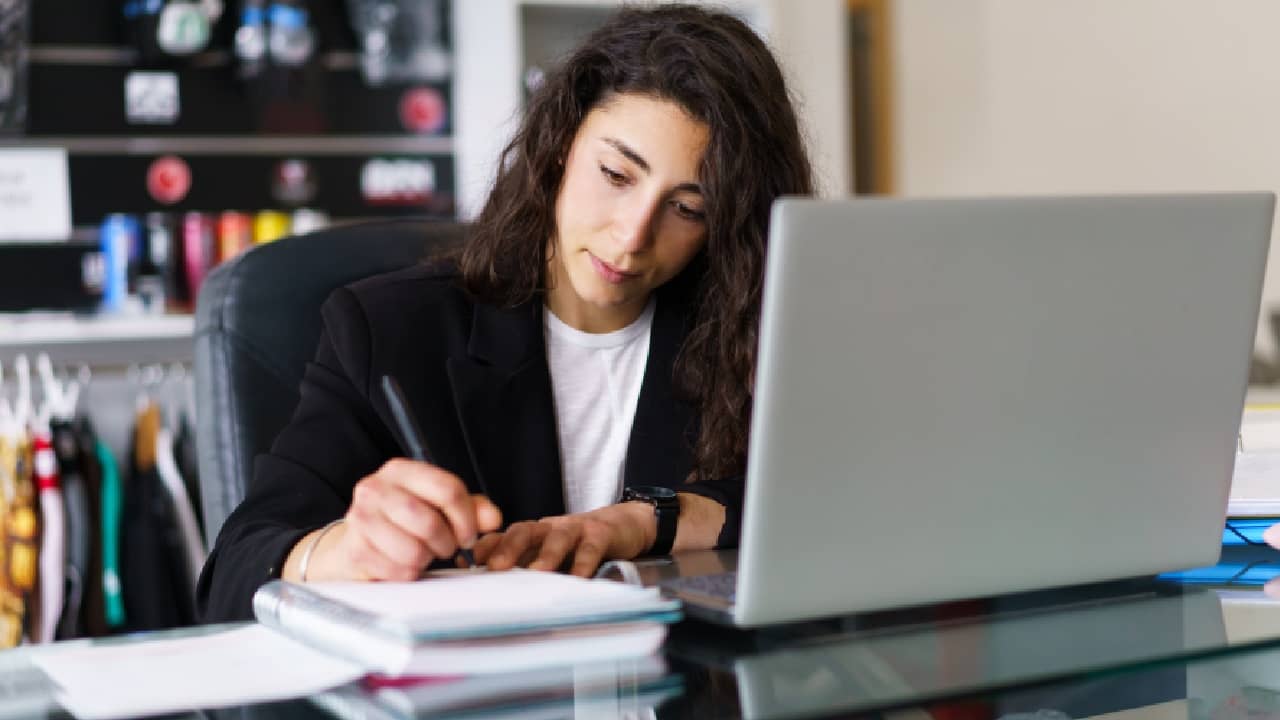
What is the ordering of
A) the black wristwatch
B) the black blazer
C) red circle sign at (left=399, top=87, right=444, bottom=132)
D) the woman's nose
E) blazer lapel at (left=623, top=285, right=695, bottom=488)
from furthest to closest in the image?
red circle sign at (left=399, top=87, right=444, bottom=132), blazer lapel at (left=623, top=285, right=695, bottom=488), the woman's nose, the black blazer, the black wristwatch

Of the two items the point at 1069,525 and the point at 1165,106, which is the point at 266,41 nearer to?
the point at 1165,106

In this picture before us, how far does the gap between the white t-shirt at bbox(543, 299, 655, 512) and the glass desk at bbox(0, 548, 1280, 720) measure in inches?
22.7

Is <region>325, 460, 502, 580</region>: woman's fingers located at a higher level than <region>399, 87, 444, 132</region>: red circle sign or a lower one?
lower

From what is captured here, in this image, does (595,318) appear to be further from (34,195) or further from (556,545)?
(34,195)

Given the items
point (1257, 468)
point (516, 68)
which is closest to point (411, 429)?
point (1257, 468)

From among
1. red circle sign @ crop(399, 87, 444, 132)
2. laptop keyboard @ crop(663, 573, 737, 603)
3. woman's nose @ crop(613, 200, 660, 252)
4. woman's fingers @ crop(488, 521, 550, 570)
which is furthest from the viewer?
red circle sign @ crop(399, 87, 444, 132)

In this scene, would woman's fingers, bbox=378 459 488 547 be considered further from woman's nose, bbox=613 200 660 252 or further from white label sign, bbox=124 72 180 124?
white label sign, bbox=124 72 180 124

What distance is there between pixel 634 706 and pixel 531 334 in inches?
34.9

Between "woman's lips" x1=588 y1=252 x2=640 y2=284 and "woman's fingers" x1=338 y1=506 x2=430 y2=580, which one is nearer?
"woman's fingers" x1=338 y1=506 x2=430 y2=580

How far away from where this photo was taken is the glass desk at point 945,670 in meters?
0.71

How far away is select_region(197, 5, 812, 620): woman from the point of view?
138 cm

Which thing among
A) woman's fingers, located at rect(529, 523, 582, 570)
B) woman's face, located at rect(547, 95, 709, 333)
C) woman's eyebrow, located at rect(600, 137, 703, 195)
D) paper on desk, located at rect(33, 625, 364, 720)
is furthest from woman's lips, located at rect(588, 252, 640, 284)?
paper on desk, located at rect(33, 625, 364, 720)

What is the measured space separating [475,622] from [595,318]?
917 millimetres

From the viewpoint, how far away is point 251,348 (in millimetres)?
1490
